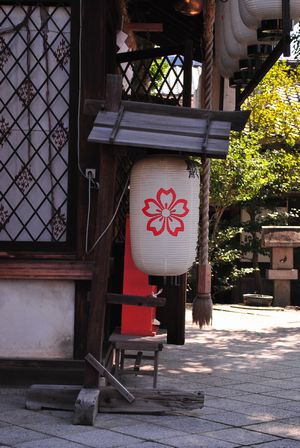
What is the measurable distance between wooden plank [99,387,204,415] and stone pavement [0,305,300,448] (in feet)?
0.20

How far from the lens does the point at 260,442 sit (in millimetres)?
6242

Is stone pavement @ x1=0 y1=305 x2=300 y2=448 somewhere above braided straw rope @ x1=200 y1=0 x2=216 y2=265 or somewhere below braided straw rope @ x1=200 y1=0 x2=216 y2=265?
below

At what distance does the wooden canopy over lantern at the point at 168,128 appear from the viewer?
6848 mm

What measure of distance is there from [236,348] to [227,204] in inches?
298

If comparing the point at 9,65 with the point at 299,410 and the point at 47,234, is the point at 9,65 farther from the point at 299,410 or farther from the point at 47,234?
the point at 299,410

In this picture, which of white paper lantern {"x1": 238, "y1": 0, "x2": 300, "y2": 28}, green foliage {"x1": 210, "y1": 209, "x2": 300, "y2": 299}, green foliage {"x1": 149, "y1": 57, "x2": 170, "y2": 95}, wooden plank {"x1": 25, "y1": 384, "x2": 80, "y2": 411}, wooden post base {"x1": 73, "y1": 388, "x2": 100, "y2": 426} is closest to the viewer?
wooden post base {"x1": 73, "y1": 388, "x2": 100, "y2": 426}

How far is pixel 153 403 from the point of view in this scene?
7.21 m

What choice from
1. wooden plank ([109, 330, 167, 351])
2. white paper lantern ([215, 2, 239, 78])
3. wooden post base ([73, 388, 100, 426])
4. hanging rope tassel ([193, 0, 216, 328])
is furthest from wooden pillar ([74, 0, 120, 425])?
white paper lantern ([215, 2, 239, 78])

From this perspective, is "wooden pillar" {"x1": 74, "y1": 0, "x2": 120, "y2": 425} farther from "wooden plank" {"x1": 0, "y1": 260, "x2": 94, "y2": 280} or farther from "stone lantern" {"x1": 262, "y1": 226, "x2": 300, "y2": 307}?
"stone lantern" {"x1": 262, "y1": 226, "x2": 300, "y2": 307}

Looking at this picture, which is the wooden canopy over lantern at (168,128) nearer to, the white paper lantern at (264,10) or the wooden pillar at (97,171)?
the wooden pillar at (97,171)

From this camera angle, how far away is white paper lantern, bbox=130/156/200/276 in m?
7.25

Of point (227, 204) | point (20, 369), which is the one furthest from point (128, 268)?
point (227, 204)

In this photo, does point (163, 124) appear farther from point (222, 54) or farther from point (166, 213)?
point (222, 54)

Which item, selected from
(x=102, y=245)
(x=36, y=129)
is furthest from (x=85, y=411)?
(x=36, y=129)
